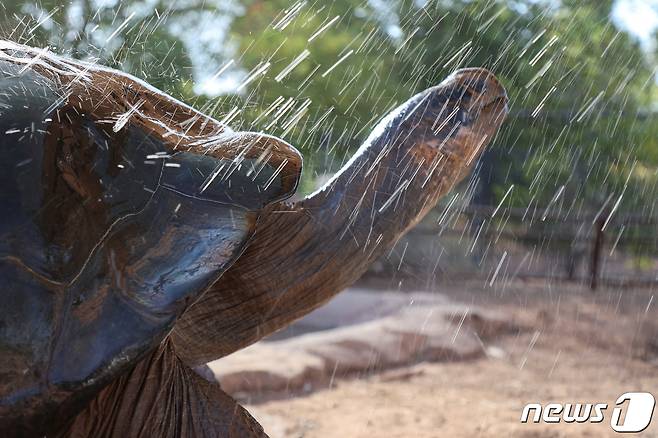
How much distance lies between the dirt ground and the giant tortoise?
2.29 meters

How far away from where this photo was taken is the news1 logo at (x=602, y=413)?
467 cm

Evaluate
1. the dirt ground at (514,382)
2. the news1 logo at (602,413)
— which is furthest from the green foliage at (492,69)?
the news1 logo at (602,413)

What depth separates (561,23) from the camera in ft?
44.2

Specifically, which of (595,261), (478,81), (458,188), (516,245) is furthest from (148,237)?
(458,188)

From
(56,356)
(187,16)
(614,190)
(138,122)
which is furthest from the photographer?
(614,190)

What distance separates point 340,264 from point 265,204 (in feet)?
1.65

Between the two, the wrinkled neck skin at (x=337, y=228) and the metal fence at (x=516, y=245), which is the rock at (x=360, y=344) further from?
the wrinkled neck skin at (x=337, y=228)

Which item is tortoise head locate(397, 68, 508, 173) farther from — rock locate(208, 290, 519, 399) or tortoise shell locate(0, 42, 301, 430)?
rock locate(208, 290, 519, 399)

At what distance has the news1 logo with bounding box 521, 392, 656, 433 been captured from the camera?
4.67 metres

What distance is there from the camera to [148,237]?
179 centimetres

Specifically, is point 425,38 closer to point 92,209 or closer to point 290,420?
point 290,420

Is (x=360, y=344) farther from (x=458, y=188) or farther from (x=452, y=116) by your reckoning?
(x=458, y=188)

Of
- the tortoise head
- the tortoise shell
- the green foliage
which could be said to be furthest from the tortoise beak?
the green foliage

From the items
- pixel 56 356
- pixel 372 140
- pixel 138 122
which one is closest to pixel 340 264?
pixel 372 140
